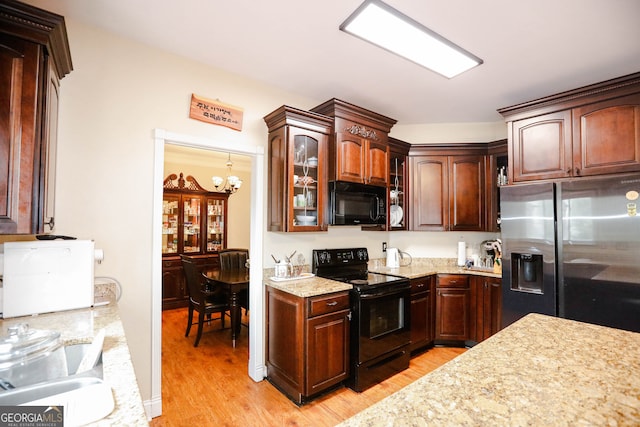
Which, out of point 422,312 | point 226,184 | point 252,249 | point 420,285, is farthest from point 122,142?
point 226,184

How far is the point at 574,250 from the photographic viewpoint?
246cm

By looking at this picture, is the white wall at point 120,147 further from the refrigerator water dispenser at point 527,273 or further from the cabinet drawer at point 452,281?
the refrigerator water dispenser at point 527,273

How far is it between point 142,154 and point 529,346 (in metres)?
2.56

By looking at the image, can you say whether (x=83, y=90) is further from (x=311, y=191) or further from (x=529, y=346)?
(x=529, y=346)

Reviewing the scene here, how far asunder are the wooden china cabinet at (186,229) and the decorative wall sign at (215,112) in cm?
303

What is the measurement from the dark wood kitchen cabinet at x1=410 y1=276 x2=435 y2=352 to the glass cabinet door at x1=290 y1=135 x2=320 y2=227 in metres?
1.33

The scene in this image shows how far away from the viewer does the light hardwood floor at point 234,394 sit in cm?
216

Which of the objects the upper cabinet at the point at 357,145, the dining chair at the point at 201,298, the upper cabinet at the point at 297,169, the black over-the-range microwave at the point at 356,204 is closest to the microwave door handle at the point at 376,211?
the black over-the-range microwave at the point at 356,204

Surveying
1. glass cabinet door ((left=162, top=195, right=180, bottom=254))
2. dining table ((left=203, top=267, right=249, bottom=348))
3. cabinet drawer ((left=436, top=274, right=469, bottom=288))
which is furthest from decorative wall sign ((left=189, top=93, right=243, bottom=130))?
glass cabinet door ((left=162, top=195, right=180, bottom=254))

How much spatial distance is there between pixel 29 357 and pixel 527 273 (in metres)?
3.41

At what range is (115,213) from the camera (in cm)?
212

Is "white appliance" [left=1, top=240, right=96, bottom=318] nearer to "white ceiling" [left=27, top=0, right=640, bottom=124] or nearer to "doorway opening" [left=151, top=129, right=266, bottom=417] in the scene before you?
"doorway opening" [left=151, top=129, right=266, bottom=417]

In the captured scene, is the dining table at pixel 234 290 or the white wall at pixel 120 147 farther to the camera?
the dining table at pixel 234 290

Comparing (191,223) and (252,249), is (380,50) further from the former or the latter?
(191,223)
